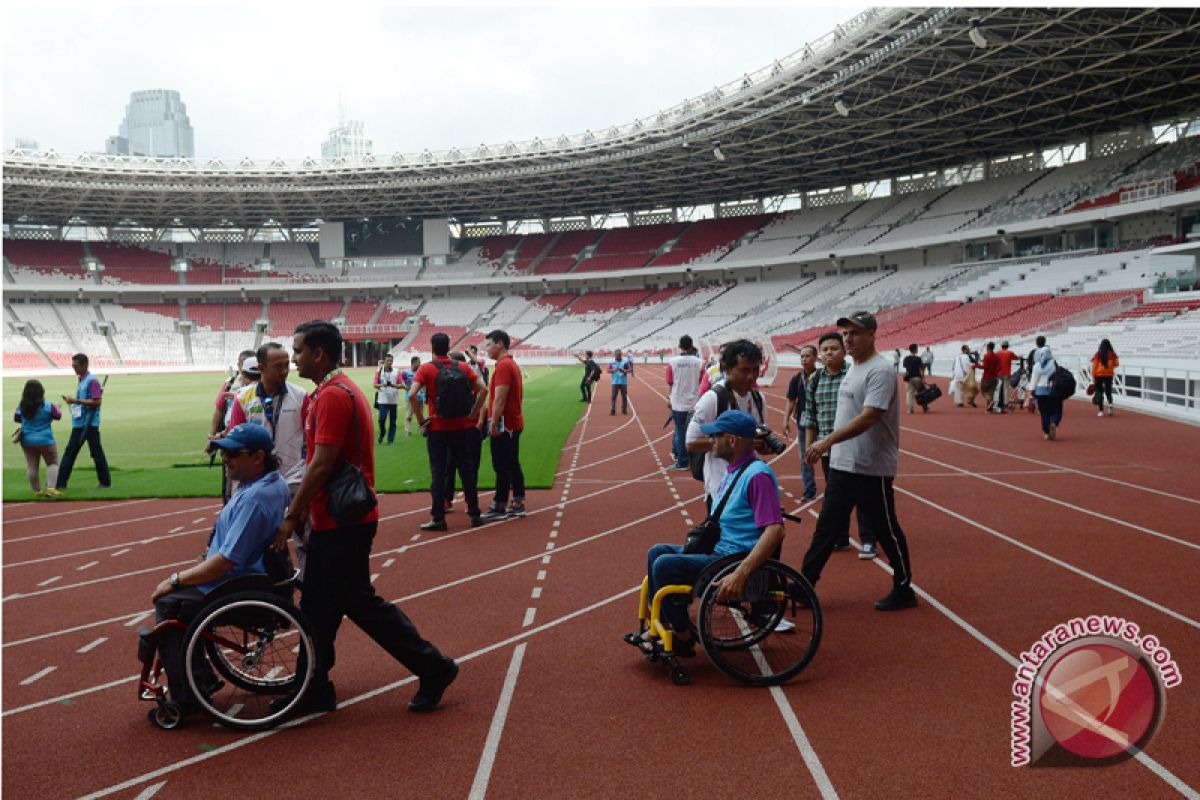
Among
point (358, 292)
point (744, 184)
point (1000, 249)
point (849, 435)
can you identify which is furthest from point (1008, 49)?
point (358, 292)

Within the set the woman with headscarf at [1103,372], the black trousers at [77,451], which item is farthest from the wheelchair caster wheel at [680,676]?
the woman with headscarf at [1103,372]

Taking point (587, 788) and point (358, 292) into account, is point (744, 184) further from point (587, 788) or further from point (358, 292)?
point (587, 788)

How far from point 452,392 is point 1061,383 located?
11.3m

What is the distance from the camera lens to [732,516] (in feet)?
15.5

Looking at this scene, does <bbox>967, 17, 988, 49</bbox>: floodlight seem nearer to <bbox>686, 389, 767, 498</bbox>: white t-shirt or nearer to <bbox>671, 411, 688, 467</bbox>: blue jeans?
<bbox>671, 411, 688, 467</bbox>: blue jeans

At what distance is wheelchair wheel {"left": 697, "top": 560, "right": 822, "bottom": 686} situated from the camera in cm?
452

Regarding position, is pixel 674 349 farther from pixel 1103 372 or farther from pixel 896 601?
pixel 896 601

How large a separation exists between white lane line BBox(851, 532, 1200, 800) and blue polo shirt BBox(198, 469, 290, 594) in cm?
425

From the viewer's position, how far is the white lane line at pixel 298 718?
371cm

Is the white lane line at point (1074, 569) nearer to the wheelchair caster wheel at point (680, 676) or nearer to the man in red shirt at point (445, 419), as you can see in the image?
the wheelchair caster wheel at point (680, 676)

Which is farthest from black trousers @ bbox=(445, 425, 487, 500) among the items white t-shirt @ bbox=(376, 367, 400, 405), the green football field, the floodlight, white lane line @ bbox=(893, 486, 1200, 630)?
the floodlight

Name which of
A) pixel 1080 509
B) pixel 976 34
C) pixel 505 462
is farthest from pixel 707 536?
pixel 976 34

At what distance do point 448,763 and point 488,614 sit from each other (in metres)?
2.21

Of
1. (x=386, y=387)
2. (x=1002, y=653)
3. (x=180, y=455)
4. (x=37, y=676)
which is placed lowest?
(x=1002, y=653)
